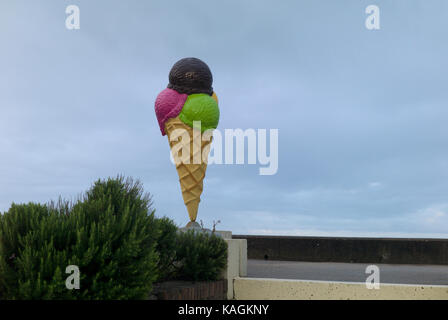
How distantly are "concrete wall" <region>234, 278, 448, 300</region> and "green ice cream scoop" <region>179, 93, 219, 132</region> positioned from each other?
Answer: 14.1ft

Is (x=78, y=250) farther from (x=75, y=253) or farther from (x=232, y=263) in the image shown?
(x=232, y=263)

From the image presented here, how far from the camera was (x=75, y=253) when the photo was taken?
533cm

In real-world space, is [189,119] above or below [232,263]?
above

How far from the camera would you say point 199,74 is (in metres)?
11.8

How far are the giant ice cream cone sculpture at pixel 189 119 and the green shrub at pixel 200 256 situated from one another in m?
2.94

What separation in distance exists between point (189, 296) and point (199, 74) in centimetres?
632

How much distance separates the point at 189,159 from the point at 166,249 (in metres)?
4.08

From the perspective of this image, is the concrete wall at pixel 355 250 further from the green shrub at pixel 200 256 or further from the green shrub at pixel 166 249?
the green shrub at pixel 166 249

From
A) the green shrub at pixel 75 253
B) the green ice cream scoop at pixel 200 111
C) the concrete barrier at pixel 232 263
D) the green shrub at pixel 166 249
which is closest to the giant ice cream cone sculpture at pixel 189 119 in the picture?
the green ice cream scoop at pixel 200 111

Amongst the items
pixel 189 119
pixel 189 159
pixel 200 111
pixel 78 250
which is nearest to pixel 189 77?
pixel 200 111

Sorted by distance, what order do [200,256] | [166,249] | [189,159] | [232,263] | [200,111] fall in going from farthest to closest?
[189,159], [200,111], [232,263], [200,256], [166,249]

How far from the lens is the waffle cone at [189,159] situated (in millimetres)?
11750

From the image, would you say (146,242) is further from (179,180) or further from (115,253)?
(179,180)

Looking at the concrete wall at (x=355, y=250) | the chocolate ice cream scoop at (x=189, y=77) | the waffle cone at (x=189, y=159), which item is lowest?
the concrete wall at (x=355, y=250)
